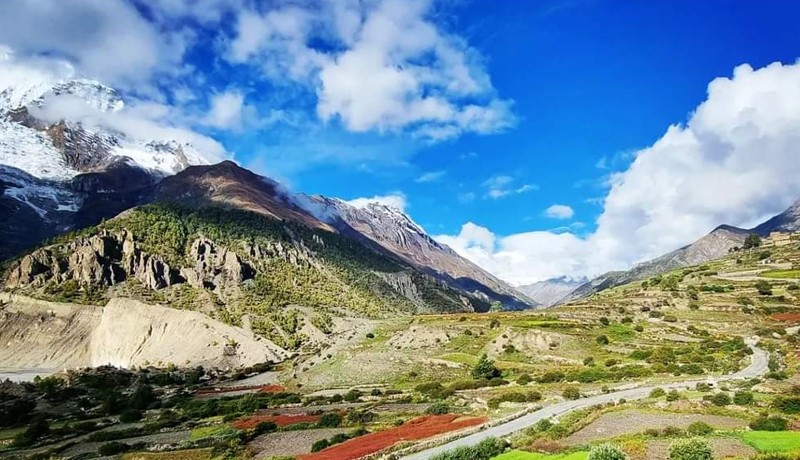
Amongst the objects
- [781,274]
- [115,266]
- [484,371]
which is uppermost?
[115,266]

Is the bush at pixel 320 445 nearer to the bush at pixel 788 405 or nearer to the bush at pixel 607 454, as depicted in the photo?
the bush at pixel 607 454

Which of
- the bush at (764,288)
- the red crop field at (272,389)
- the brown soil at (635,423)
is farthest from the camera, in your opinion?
the bush at (764,288)

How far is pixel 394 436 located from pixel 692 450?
92.6 ft

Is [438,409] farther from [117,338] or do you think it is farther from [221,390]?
[117,338]

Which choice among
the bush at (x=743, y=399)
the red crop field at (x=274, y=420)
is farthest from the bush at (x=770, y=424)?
the red crop field at (x=274, y=420)

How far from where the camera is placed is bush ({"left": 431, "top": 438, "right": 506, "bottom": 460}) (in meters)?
34.7

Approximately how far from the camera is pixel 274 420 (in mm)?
65250

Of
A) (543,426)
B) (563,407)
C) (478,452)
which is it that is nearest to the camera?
(478,452)

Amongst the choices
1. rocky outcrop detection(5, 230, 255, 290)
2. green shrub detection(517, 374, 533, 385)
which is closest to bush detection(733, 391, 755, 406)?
green shrub detection(517, 374, 533, 385)

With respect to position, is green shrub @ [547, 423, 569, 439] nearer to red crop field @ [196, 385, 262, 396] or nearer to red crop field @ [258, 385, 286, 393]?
red crop field @ [258, 385, 286, 393]

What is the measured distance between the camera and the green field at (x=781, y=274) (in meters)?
133

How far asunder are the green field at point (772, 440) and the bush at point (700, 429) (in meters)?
2.11

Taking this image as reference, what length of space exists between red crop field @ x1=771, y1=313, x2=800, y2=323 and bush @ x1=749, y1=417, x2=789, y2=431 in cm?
7815

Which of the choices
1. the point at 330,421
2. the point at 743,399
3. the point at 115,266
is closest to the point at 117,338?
the point at 115,266
